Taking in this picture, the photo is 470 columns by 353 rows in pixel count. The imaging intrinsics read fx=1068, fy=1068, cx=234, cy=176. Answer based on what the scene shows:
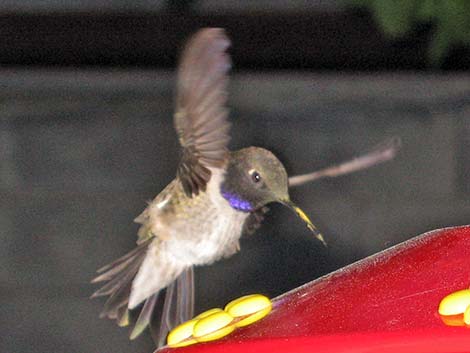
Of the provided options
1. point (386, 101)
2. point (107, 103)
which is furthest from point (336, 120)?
point (107, 103)

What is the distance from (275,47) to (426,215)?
0.51 metres

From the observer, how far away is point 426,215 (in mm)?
2434

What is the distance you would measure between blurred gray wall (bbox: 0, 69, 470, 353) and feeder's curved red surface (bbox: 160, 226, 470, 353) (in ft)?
4.30

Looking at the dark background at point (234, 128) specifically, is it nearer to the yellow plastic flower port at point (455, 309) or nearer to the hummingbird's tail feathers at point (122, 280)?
the hummingbird's tail feathers at point (122, 280)

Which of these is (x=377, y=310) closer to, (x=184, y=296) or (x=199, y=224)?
(x=199, y=224)

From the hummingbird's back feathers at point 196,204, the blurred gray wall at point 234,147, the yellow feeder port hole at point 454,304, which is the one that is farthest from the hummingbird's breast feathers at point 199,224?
the blurred gray wall at point 234,147

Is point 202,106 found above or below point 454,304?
above

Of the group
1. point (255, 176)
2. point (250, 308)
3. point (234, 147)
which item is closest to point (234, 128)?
point (234, 147)

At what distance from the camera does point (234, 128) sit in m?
2.36

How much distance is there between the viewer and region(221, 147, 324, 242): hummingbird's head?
4.29 feet

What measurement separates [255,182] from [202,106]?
164 mm

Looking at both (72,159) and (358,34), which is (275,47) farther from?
(72,159)

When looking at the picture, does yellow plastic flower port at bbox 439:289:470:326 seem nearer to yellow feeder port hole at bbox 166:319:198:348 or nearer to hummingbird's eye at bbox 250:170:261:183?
yellow feeder port hole at bbox 166:319:198:348

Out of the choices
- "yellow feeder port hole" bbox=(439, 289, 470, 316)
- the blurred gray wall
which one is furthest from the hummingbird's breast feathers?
the blurred gray wall
